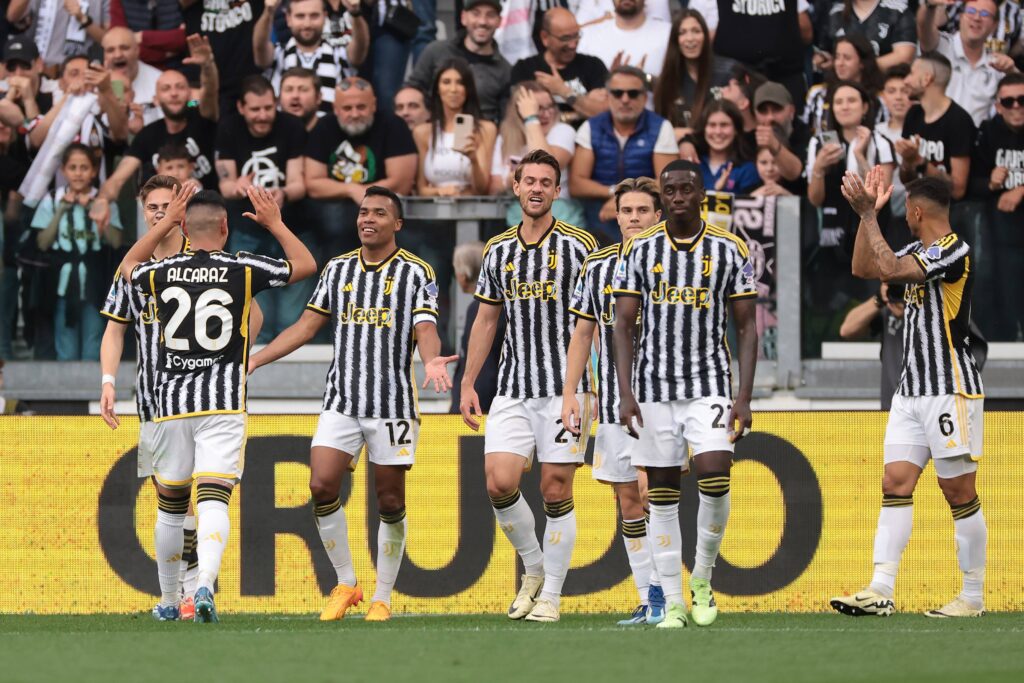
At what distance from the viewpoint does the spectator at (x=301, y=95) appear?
43.2 feet

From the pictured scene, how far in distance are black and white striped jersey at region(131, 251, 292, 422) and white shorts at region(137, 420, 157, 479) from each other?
15 centimetres

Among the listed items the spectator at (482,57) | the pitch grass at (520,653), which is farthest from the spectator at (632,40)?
the pitch grass at (520,653)

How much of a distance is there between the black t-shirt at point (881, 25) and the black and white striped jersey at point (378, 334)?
6.62m

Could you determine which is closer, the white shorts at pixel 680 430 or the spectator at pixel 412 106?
the white shorts at pixel 680 430

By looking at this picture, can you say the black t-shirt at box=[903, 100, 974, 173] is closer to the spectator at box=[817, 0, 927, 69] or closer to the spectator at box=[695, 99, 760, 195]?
the spectator at box=[695, 99, 760, 195]

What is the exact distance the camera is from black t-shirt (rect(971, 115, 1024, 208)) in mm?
12500

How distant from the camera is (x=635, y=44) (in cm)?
1399

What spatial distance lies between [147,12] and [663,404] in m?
8.36

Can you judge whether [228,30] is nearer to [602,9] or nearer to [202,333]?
[602,9]

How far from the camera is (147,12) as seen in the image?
14680mm

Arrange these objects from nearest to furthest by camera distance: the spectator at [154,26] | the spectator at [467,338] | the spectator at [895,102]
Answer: the spectator at [467,338] → the spectator at [895,102] → the spectator at [154,26]

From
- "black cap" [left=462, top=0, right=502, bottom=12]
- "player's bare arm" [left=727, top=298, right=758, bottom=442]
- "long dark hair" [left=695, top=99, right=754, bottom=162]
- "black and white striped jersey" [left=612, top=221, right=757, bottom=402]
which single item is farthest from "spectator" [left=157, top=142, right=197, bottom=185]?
"player's bare arm" [left=727, top=298, right=758, bottom=442]

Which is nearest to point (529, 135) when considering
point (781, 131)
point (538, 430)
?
point (781, 131)

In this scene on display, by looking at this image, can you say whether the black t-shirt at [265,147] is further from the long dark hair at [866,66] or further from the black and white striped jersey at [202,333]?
the long dark hair at [866,66]
